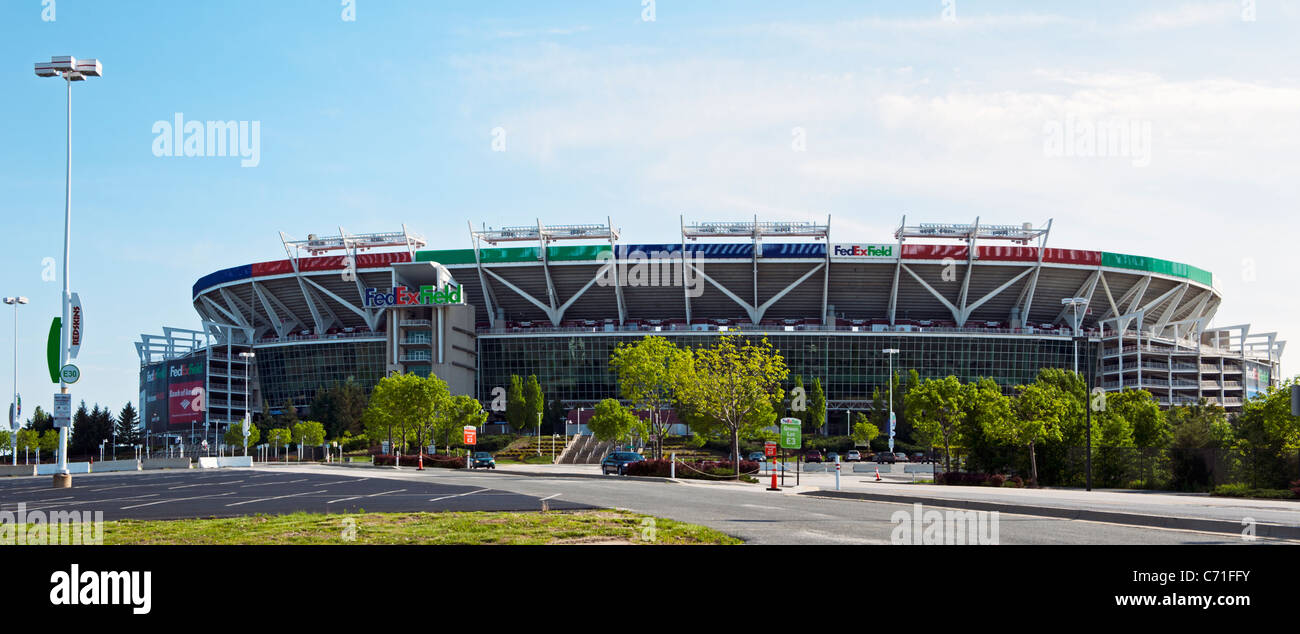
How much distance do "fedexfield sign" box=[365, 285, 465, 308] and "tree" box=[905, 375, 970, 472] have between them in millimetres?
62024

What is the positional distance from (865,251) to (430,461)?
58016 millimetres

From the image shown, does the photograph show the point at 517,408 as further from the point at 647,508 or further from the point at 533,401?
the point at 647,508

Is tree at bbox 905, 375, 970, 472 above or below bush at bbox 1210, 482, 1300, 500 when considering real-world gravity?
above

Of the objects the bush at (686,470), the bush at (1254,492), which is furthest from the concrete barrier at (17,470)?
the bush at (1254,492)

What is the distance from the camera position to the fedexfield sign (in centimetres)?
10756

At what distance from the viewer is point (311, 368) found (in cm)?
12362

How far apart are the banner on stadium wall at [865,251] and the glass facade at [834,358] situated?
10.5m

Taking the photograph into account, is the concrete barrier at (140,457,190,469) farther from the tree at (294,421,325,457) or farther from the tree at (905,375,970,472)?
the tree at (905,375,970,472)

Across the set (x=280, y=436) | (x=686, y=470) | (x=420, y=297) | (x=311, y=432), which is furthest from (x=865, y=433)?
(x=280, y=436)
